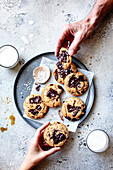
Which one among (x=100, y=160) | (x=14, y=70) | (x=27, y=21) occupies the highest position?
(x=27, y=21)

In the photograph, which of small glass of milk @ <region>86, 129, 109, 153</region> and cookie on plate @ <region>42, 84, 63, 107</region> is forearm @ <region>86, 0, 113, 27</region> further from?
small glass of milk @ <region>86, 129, 109, 153</region>

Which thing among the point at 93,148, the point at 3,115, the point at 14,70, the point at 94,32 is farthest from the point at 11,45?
the point at 93,148

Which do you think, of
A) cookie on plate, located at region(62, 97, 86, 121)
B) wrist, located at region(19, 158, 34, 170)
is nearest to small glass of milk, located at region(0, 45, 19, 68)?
cookie on plate, located at region(62, 97, 86, 121)

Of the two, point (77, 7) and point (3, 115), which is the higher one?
point (77, 7)

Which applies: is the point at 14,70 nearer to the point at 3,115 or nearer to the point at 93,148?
the point at 3,115

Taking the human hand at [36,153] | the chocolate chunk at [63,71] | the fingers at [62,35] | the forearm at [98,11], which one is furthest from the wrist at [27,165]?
the forearm at [98,11]

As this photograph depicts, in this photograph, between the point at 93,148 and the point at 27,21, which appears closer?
the point at 93,148

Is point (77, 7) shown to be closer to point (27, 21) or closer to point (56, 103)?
point (27, 21)
